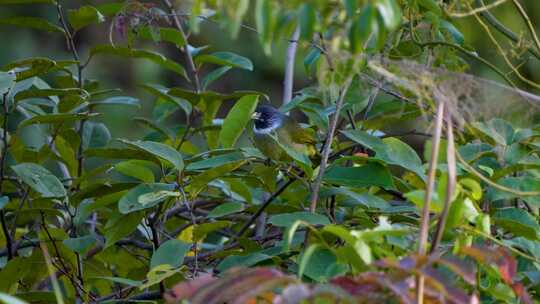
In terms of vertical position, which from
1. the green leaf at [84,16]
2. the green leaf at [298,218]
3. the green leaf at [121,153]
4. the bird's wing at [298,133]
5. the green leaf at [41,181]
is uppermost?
the green leaf at [84,16]

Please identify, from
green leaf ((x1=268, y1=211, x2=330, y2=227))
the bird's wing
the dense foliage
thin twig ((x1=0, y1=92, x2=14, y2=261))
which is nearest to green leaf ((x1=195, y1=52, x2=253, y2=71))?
the dense foliage

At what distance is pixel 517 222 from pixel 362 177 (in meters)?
0.38

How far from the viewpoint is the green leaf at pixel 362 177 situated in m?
2.15

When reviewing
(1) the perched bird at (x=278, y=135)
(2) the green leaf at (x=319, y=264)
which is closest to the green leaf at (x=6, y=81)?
(1) the perched bird at (x=278, y=135)

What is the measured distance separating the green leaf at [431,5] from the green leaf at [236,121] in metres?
0.48

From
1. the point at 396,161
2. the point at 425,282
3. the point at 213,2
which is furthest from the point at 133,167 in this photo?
the point at 425,282

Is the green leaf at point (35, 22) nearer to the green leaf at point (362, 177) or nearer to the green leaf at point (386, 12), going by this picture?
the green leaf at point (362, 177)

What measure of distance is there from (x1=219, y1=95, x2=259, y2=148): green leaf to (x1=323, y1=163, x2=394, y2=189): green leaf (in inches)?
12.8

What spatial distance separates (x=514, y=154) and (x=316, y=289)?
1.03 metres

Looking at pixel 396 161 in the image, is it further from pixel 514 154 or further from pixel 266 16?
pixel 266 16

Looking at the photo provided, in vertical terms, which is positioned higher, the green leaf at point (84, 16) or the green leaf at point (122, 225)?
the green leaf at point (84, 16)

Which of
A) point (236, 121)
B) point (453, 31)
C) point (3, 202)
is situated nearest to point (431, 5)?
point (453, 31)

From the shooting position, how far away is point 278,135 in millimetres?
3805

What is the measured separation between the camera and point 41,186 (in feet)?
7.72
